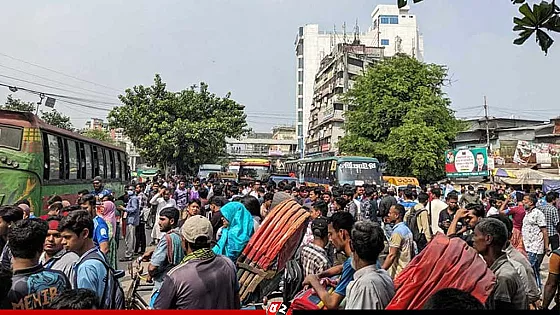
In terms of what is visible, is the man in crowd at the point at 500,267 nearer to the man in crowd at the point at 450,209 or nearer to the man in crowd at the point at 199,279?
the man in crowd at the point at 199,279

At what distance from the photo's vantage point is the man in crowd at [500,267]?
350 centimetres

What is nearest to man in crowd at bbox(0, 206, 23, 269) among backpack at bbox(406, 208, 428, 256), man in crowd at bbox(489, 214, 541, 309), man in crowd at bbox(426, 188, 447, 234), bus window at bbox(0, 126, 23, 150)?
man in crowd at bbox(489, 214, 541, 309)

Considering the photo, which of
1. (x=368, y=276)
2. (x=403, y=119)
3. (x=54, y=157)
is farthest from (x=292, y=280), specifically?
(x=403, y=119)

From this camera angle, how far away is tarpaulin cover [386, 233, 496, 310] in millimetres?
2832

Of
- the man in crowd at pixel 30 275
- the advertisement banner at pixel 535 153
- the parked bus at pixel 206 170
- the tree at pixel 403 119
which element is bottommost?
the man in crowd at pixel 30 275

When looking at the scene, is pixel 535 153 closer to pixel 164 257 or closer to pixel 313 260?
pixel 313 260

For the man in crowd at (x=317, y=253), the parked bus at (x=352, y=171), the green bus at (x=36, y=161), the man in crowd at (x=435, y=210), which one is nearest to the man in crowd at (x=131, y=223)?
the green bus at (x=36, y=161)

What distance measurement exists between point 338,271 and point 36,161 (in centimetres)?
788

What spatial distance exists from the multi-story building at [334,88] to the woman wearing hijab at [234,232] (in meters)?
45.9

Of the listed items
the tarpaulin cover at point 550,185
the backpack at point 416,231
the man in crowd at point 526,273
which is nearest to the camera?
the man in crowd at point 526,273

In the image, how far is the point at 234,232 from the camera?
583 cm

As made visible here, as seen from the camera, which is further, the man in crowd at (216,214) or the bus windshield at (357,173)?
the bus windshield at (357,173)

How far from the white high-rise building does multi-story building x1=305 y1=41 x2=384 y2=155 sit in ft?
24.9

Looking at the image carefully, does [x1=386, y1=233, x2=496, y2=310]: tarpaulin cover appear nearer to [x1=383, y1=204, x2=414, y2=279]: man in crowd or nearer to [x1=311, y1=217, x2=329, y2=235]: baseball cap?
[x1=311, y1=217, x2=329, y2=235]: baseball cap
